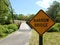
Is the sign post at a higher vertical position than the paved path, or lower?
higher

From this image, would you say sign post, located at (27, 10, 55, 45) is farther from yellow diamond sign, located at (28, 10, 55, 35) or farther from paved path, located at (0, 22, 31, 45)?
paved path, located at (0, 22, 31, 45)

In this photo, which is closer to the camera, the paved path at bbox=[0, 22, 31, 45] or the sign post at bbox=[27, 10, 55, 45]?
the sign post at bbox=[27, 10, 55, 45]


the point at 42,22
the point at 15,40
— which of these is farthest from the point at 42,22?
the point at 15,40

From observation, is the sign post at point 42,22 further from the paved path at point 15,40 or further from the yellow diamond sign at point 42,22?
the paved path at point 15,40

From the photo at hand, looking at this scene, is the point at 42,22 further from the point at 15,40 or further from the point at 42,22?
the point at 15,40

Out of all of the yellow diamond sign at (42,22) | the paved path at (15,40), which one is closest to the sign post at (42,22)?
the yellow diamond sign at (42,22)

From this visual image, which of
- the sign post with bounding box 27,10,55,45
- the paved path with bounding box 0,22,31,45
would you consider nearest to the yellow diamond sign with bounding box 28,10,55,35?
the sign post with bounding box 27,10,55,45

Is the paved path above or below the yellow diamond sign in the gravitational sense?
below

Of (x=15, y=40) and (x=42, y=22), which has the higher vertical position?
(x=42, y=22)

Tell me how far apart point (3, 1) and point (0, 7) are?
1.33 meters

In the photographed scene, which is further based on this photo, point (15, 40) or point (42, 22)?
point (15, 40)

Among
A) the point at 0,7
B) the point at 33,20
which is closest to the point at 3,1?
the point at 0,7

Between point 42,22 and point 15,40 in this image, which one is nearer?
point 42,22

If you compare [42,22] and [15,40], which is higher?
[42,22]
